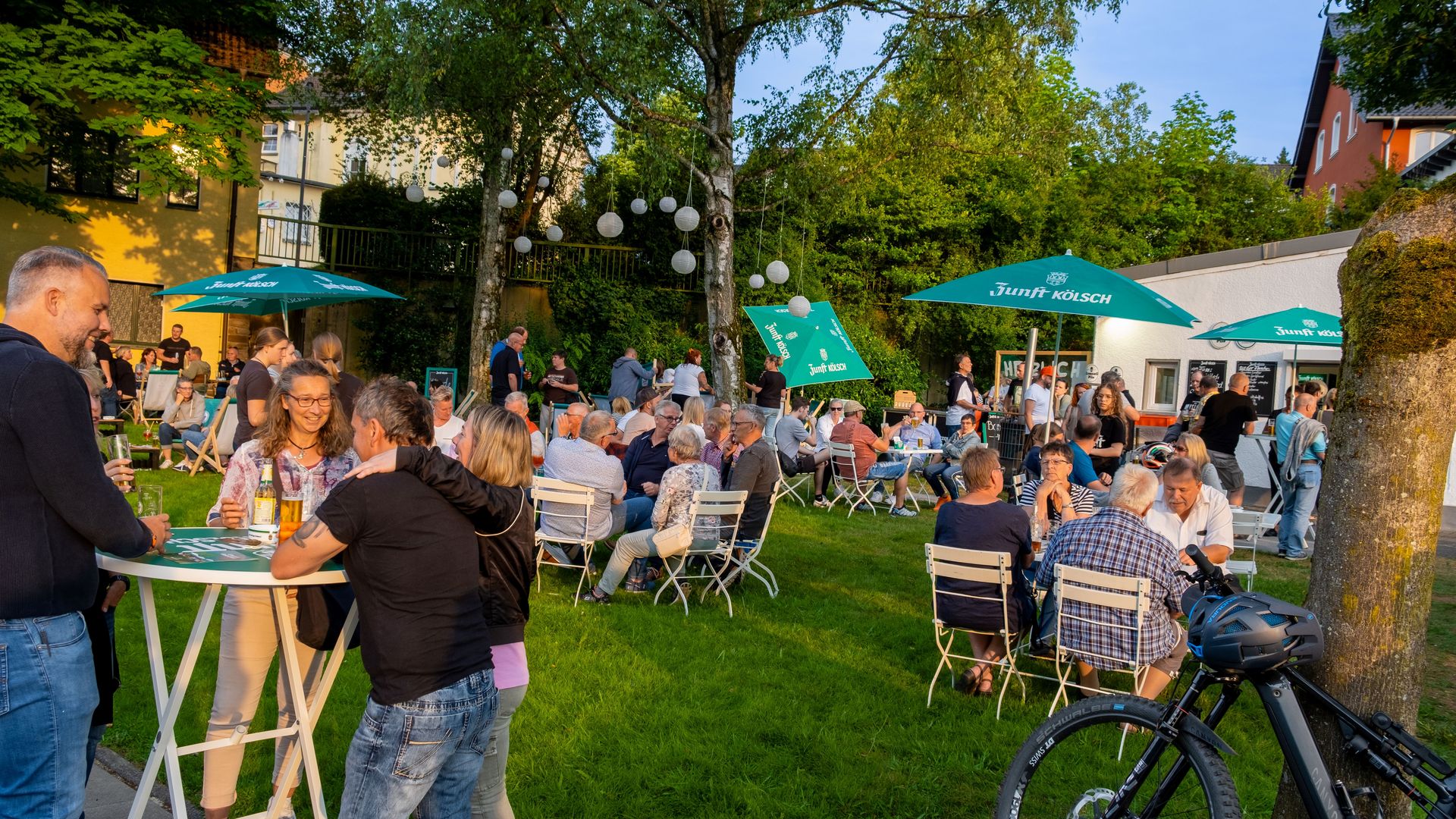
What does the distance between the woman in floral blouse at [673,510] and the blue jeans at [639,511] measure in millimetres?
859

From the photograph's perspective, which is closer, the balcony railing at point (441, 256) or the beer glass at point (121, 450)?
the beer glass at point (121, 450)

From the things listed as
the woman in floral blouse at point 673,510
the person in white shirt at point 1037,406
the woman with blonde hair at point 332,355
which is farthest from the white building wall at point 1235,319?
the woman with blonde hair at point 332,355

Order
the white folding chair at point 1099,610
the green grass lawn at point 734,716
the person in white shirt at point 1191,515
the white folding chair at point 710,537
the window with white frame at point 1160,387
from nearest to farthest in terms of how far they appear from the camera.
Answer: the green grass lawn at point 734,716 → the white folding chair at point 1099,610 → the person in white shirt at point 1191,515 → the white folding chair at point 710,537 → the window with white frame at point 1160,387

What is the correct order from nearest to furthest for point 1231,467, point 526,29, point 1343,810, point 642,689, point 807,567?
point 1343,810 → point 642,689 → point 807,567 → point 1231,467 → point 526,29

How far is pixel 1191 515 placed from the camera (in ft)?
20.9

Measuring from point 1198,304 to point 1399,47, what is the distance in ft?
38.1

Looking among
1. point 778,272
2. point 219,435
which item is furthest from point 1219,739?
point 778,272

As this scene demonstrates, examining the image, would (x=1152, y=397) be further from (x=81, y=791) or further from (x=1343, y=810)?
(x=81, y=791)

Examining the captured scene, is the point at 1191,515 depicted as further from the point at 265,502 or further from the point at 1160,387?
the point at 1160,387

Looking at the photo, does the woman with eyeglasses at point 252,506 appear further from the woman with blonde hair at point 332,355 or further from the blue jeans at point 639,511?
the blue jeans at point 639,511

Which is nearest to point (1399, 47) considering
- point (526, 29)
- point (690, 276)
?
point (526, 29)

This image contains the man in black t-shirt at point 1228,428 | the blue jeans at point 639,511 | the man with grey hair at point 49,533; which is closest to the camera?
the man with grey hair at point 49,533

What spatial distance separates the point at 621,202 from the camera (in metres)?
23.0

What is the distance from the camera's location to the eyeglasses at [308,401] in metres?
3.79
